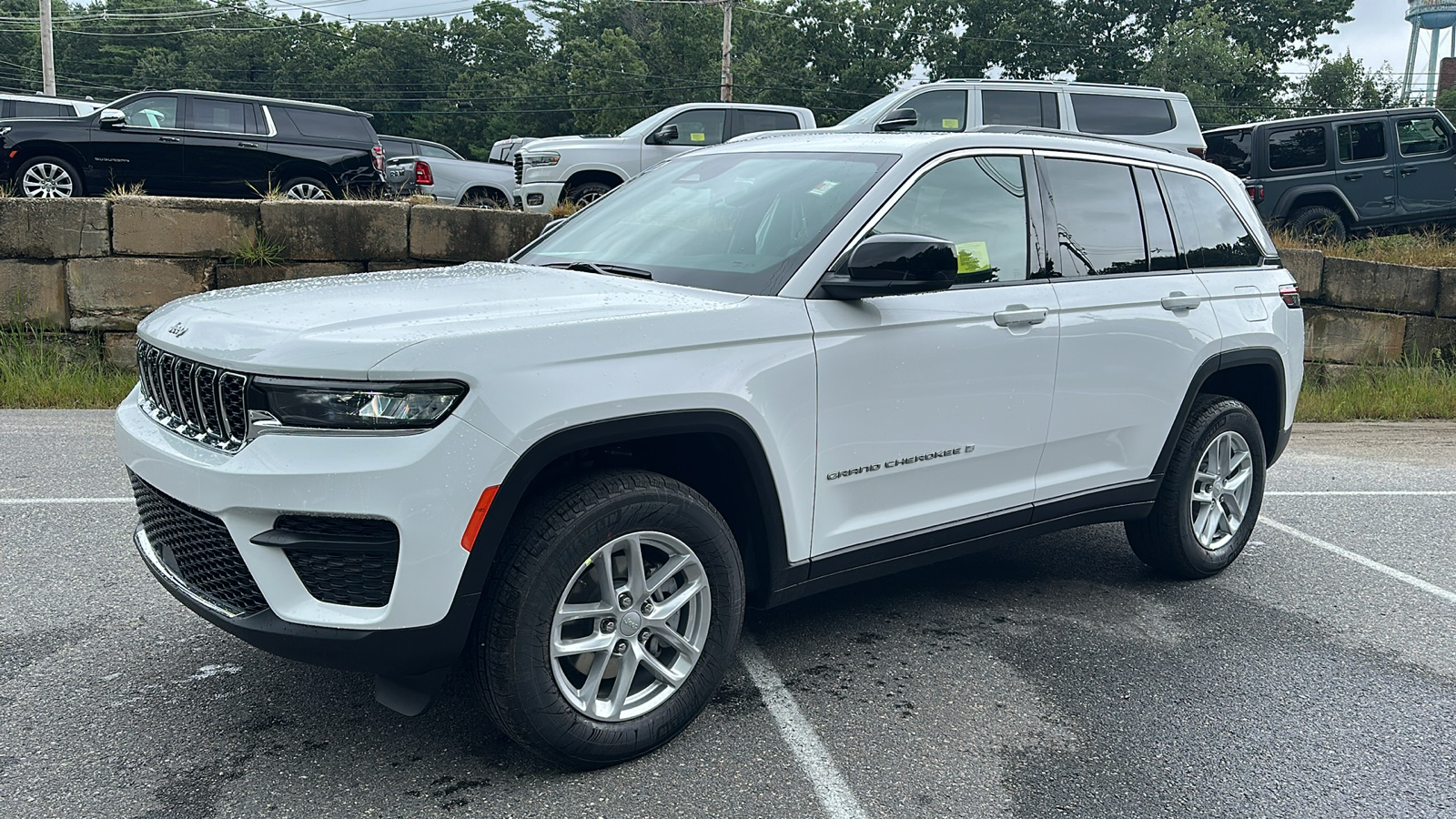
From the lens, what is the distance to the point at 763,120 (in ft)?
48.6

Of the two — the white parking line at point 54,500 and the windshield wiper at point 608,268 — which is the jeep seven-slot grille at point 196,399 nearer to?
the windshield wiper at point 608,268

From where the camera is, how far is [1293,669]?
406cm

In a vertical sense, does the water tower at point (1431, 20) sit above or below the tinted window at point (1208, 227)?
above

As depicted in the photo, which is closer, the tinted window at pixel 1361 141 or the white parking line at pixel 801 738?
the white parking line at pixel 801 738

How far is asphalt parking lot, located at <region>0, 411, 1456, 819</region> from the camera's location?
3006 millimetres

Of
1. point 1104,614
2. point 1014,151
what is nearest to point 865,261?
point 1014,151

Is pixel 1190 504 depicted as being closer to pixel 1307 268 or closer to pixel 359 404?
pixel 359 404

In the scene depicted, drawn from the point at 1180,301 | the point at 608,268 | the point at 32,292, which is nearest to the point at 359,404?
the point at 608,268

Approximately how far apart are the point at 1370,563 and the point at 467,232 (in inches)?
288

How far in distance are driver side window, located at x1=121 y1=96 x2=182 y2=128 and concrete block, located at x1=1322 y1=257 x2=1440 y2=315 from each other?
43.4 feet

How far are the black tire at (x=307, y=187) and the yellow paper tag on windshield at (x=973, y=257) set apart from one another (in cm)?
1209

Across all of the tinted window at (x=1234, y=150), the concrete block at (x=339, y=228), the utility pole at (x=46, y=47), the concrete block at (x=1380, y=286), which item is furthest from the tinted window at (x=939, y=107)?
the utility pole at (x=46, y=47)

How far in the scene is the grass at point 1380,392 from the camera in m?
10.7

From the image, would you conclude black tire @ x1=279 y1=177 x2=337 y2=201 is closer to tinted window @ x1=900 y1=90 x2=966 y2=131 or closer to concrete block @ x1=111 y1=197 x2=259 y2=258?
concrete block @ x1=111 y1=197 x2=259 y2=258
